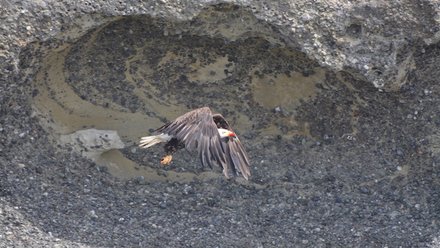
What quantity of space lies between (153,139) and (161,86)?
1013 millimetres

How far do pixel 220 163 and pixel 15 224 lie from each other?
6.13 ft

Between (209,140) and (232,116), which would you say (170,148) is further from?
(232,116)

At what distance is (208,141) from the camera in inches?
354

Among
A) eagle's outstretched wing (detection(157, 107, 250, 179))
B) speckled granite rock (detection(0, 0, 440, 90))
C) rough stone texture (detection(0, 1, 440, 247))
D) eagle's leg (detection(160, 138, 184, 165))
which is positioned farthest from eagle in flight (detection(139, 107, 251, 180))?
speckled granite rock (detection(0, 0, 440, 90))

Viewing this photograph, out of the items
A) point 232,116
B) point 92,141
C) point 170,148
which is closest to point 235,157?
point 170,148

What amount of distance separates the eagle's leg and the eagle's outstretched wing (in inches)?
18.3

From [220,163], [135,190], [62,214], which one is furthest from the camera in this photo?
[135,190]

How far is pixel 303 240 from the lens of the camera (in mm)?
9742

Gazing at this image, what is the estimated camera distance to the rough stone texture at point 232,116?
9.73 meters

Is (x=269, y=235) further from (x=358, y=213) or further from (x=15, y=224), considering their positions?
(x=15, y=224)

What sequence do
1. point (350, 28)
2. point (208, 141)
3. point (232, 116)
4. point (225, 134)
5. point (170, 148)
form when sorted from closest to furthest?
point (208, 141), point (225, 134), point (170, 148), point (350, 28), point (232, 116)

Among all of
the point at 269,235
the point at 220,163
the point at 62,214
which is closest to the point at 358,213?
the point at 269,235

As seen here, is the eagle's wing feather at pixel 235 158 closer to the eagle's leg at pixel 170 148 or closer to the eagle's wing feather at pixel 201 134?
the eagle's wing feather at pixel 201 134

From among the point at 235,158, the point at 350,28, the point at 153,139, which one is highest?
the point at 350,28
